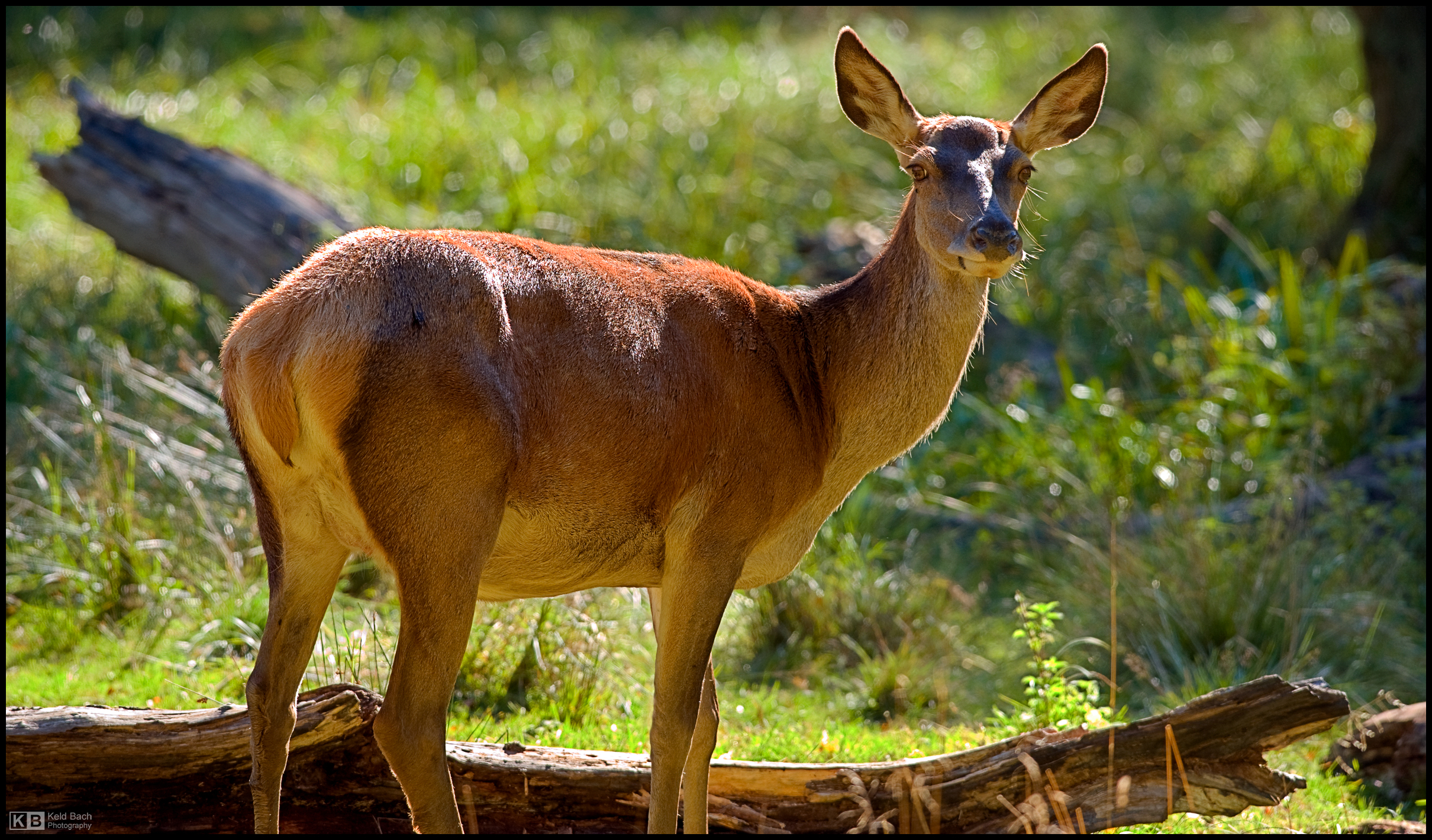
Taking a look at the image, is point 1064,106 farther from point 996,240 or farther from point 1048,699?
point 1048,699

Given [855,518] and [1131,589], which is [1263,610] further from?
[855,518]

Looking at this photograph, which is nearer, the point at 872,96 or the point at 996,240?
the point at 996,240

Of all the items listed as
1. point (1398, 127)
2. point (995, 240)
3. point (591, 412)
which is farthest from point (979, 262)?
point (1398, 127)

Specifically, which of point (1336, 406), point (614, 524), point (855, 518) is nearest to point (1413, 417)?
point (1336, 406)

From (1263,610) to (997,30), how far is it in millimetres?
11828

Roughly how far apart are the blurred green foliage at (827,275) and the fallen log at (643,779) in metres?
1.06

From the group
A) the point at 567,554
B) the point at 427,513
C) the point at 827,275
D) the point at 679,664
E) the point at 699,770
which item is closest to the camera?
the point at 427,513

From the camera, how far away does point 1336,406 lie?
8500 millimetres

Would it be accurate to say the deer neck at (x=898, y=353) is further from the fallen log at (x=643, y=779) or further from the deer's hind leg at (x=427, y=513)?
the deer's hind leg at (x=427, y=513)

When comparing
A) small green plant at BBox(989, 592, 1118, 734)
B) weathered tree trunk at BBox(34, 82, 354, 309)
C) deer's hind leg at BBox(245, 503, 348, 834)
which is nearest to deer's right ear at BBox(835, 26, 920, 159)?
small green plant at BBox(989, 592, 1118, 734)

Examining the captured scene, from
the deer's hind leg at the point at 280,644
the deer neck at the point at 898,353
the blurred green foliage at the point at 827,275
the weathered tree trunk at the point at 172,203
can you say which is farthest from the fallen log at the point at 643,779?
the weathered tree trunk at the point at 172,203

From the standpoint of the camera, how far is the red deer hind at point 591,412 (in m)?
3.60

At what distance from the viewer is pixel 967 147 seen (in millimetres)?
4488

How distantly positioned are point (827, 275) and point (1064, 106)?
19.9 feet
